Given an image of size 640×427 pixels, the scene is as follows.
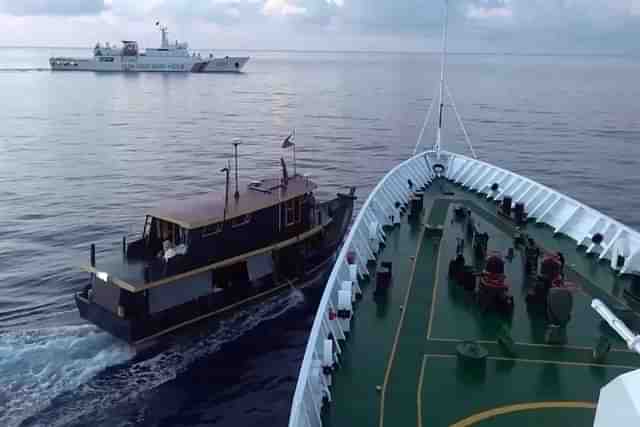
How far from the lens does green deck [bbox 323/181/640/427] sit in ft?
35.3

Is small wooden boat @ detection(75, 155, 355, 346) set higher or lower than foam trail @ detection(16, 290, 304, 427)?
higher

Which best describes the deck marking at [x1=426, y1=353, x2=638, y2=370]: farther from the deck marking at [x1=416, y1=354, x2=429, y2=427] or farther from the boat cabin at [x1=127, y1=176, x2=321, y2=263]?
the boat cabin at [x1=127, y1=176, x2=321, y2=263]

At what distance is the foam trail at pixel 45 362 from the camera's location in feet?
54.5

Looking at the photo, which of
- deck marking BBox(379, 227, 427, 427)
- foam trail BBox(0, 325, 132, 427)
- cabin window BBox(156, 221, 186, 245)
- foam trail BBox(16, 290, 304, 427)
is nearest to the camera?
deck marking BBox(379, 227, 427, 427)

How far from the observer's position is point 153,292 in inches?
765

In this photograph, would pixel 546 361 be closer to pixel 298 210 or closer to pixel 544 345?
pixel 544 345

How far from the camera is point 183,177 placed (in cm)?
4850

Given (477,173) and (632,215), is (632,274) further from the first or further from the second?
(632,215)

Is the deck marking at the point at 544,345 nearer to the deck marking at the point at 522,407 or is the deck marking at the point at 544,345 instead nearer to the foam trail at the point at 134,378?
the deck marking at the point at 522,407

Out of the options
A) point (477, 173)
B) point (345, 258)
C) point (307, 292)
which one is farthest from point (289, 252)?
point (477, 173)

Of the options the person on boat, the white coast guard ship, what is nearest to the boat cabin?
the person on boat

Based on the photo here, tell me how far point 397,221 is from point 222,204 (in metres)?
6.69

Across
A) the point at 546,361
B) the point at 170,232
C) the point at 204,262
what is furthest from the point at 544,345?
the point at 170,232

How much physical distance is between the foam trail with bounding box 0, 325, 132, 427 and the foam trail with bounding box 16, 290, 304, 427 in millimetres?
379
